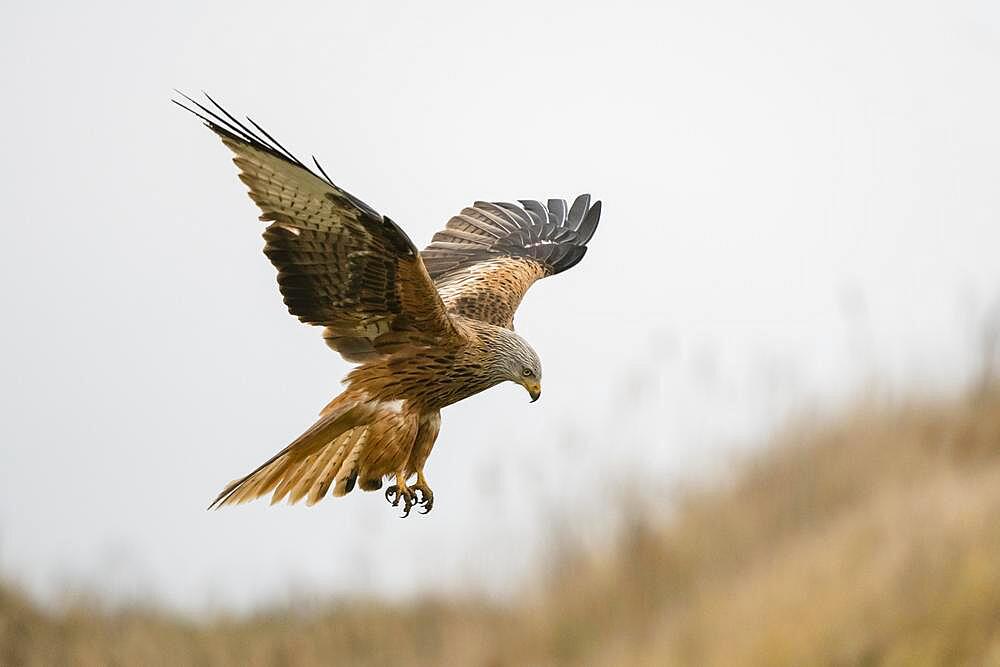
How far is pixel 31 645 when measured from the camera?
10156 millimetres

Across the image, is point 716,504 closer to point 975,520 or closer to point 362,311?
point 975,520

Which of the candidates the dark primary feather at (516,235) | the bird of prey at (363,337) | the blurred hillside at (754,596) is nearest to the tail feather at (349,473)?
the bird of prey at (363,337)

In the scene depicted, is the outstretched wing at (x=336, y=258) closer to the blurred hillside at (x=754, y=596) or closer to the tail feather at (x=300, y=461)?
the tail feather at (x=300, y=461)

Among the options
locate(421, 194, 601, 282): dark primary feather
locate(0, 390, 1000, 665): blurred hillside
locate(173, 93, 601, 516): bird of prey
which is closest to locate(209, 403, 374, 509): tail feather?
locate(173, 93, 601, 516): bird of prey

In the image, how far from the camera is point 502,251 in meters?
6.37

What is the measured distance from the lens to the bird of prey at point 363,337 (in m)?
4.18

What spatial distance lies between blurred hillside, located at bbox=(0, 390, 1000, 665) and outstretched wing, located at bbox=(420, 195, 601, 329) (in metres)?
3.29

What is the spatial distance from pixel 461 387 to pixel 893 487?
6.05m

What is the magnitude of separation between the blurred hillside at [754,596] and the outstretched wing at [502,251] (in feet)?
10.8

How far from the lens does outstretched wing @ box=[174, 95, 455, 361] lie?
4.10 m

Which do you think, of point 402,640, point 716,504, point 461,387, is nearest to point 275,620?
point 402,640

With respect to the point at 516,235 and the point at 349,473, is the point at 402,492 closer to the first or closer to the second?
the point at 349,473

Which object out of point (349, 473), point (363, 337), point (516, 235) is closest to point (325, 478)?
point (349, 473)

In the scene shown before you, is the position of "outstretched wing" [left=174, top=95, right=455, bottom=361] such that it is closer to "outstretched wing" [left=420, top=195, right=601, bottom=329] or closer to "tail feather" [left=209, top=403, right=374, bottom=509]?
"tail feather" [left=209, top=403, right=374, bottom=509]
